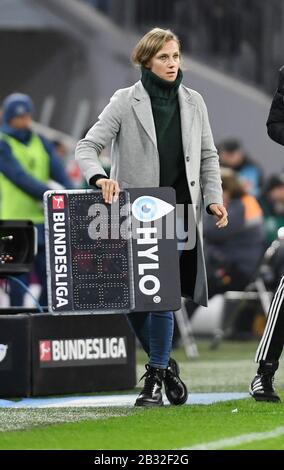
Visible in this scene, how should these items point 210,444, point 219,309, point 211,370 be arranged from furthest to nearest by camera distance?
point 219,309 < point 211,370 < point 210,444

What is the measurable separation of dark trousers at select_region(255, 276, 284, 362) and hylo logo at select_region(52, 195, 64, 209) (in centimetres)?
110

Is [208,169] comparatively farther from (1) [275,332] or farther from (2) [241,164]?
(2) [241,164]

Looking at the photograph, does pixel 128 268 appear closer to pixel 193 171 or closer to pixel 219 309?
pixel 193 171

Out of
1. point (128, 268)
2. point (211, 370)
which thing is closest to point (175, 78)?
point (128, 268)

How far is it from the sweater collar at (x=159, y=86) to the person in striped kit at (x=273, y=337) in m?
0.48

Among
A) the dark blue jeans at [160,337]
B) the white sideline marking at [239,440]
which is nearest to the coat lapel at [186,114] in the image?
the dark blue jeans at [160,337]

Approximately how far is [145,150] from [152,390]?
1137 millimetres

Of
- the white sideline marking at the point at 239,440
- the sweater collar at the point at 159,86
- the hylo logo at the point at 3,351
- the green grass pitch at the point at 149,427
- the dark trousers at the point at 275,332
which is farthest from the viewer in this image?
the hylo logo at the point at 3,351

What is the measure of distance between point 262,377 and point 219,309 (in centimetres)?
712

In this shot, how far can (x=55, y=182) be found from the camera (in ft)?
39.2

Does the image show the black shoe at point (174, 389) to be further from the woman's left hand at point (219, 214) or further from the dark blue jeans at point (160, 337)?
the woman's left hand at point (219, 214)

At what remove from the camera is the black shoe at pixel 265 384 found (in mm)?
7523

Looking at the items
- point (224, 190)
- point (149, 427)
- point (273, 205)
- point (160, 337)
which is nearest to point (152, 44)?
point (160, 337)

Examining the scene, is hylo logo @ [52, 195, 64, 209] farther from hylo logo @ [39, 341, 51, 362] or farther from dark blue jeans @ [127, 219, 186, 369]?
hylo logo @ [39, 341, 51, 362]
